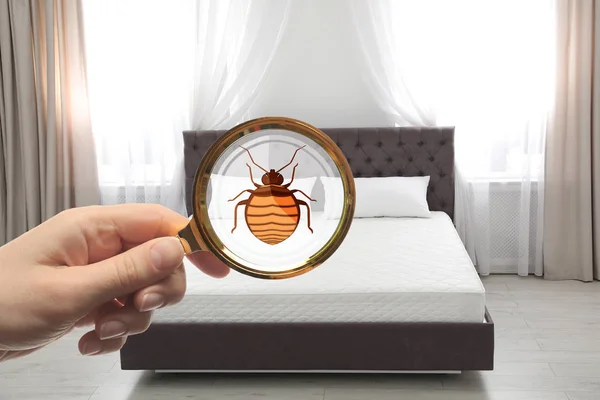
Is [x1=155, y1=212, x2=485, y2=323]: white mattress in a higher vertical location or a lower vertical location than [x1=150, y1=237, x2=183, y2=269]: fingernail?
lower

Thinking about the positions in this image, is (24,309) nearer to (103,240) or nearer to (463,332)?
(103,240)

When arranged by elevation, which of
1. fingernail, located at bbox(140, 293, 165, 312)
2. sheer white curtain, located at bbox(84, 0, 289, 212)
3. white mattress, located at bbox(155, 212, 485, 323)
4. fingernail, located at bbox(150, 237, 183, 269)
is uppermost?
sheer white curtain, located at bbox(84, 0, 289, 212)

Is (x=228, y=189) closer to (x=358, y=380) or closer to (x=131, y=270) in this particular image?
(x=131, y=270)

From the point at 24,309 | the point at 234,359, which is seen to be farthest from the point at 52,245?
the point at 234,359

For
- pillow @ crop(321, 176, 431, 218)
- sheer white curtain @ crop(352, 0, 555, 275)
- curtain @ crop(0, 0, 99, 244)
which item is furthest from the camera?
curtain @ crop(0, 0, 99, 244)

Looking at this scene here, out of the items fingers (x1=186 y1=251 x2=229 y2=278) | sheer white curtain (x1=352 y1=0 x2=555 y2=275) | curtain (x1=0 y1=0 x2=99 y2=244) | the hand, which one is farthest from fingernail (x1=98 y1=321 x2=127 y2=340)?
curtain (x1=0 y1=0 x2=99 y2=244)

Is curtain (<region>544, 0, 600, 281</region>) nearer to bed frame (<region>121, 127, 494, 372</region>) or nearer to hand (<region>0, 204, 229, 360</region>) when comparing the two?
bed frame (<region>121, 127, 494, 372</region>)
